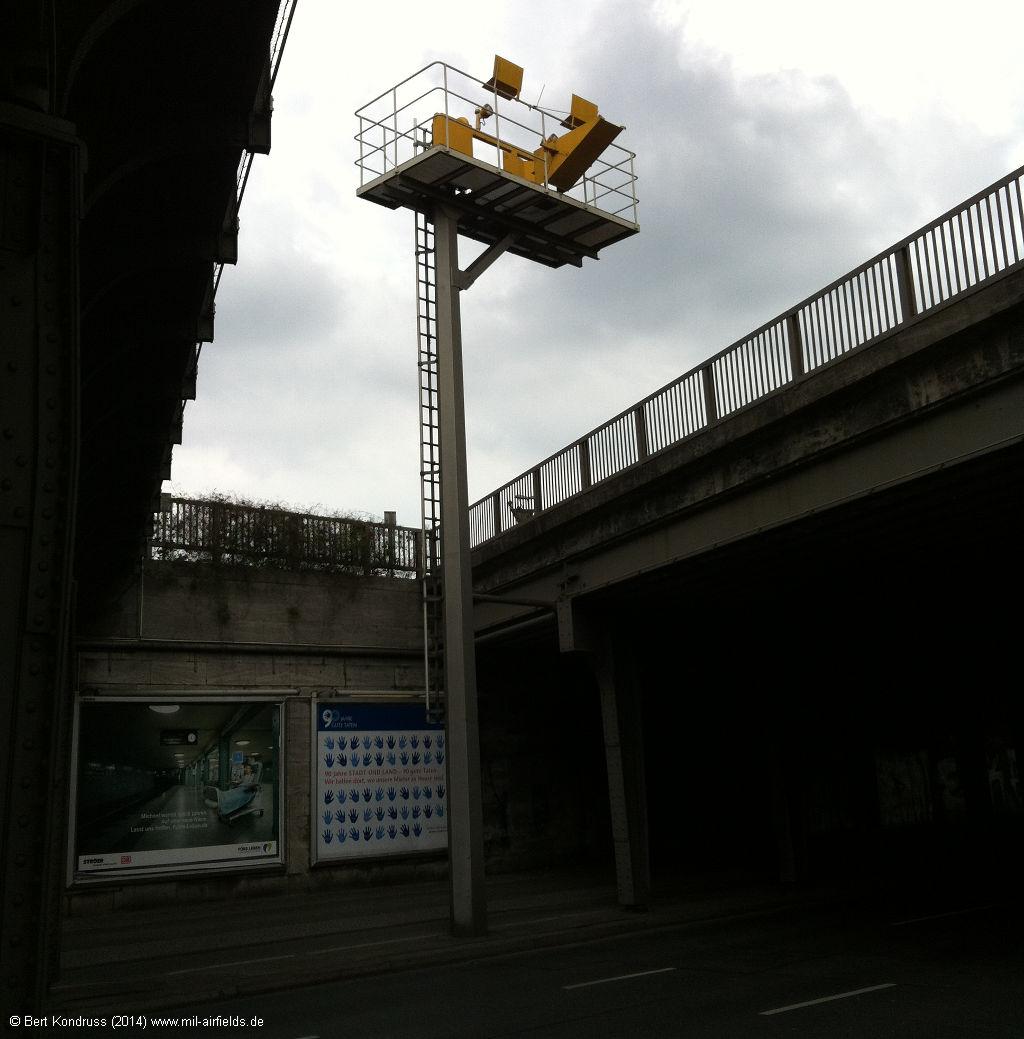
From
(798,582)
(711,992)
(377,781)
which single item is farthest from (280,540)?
(711,992)

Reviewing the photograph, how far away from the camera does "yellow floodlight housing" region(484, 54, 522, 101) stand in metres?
20.1

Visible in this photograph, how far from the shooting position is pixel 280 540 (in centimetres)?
2581

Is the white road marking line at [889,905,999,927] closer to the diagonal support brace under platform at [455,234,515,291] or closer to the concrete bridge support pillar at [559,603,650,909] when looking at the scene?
the concrete bridge support pillar at [559,603,650,909]

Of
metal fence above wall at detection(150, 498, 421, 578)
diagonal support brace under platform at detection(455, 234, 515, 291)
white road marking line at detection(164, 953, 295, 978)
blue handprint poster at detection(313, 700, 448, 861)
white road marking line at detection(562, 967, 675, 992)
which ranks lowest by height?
white road marking line at detection(562, 967, 675, 992)

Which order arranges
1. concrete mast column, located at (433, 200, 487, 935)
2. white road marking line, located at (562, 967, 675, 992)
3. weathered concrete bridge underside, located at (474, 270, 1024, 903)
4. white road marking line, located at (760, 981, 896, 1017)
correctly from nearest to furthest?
white road marking line, located at (760, 981, 896, 1017) < white road marking line, located at (562, 967, 675, 992) < weathered concrete bridge underside, located at (474, 270, 1024, 903) < concrete mast column, located at (433, 200, 487, 935)

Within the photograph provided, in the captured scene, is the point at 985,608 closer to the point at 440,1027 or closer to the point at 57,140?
the point at 440,1027

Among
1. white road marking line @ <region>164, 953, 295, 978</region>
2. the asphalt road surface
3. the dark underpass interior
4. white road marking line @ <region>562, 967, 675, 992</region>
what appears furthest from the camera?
the dark underpass interior

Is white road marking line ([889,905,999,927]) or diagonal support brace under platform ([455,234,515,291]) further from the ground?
diagonal support brace under platform ([455,234,515,291])

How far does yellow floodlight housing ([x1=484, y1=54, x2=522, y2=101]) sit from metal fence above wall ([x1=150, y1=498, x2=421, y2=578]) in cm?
1159

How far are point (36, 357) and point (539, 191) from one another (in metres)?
16.0

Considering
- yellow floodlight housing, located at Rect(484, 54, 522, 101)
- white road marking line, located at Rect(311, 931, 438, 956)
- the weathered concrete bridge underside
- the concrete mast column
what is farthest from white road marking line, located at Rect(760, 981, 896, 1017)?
yellow floodlight housing, located at Rect(484, 54, 522, 101)

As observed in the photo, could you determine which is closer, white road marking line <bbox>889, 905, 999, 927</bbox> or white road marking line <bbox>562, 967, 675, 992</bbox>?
white road marking line <bbox>562, 967, 675, 992</bbox>

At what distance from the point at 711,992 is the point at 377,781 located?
1459 centimetres

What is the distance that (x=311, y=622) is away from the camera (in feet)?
82.4
